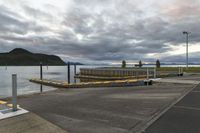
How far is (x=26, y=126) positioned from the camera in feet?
13.7

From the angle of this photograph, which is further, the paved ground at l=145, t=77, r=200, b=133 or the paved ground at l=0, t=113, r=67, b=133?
the paved ground at l=145, t=77, r=200, b=133

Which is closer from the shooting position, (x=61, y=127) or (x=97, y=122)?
(x=61, y=127)

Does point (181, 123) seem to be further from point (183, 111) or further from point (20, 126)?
point (20, 126)

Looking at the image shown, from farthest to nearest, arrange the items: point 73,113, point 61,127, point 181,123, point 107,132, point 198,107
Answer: point 198,107 → point 73,113 → point 181,123 → point 61,127 → point 107,132

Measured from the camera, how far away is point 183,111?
19.0 feet

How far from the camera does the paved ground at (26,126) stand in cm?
394

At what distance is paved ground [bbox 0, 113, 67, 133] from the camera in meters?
3.94

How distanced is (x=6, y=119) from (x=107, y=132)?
106 inches

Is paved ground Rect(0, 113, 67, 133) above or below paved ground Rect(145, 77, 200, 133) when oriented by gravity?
above

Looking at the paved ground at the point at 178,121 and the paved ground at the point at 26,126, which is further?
the paved ground at the point at 178,121

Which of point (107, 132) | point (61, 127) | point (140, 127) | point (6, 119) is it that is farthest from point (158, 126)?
point (6, 119)

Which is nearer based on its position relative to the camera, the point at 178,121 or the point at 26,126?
the point at 26,126

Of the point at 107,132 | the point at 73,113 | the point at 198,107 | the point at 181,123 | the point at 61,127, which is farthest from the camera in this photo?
the point at 198,107

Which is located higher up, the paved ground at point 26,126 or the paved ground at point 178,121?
the paved ground at point 26,126
